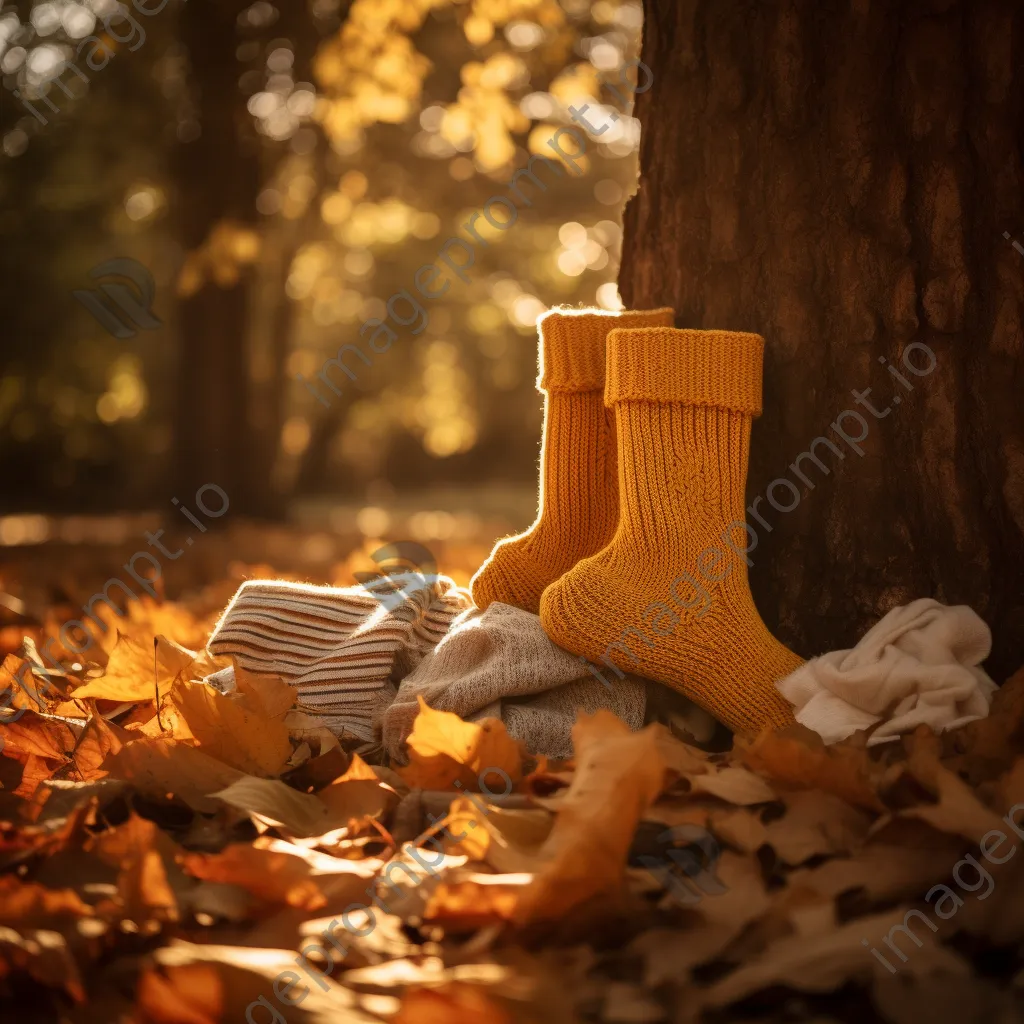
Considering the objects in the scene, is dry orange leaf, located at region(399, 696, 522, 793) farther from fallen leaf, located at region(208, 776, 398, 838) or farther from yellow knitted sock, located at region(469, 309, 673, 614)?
yellow knitted sock, located at region(469, 309, 673, 614)

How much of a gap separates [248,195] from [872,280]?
767 centimetres

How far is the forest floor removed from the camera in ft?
3.08

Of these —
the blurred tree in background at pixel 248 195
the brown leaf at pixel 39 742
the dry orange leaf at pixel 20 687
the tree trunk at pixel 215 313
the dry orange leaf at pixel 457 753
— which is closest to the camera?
the dry orange leaf at pixel 457 753

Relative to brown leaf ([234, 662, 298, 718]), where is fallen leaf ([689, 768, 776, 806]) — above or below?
above

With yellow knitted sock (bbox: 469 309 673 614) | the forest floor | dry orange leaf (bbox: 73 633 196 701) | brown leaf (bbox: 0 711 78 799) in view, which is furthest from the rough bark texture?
brown leaf (bbox: 0 711 78 799)

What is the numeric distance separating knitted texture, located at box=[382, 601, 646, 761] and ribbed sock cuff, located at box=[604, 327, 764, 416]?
469mm

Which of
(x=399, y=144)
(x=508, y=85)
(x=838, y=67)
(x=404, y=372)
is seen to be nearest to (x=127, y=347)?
(x=404, y=372)

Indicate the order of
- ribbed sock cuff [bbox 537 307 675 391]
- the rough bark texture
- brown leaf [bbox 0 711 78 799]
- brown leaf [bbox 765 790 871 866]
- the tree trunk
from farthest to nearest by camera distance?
the tree trunk < ribbed sock cuff [bbox 537 307 675 391] < the rough bark texture < brown leaf [bbox 0 711 78 799] < brown leaf [bbox 765 790 871 866]

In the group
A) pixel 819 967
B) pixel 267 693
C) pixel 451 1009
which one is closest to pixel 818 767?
pixel 819 967

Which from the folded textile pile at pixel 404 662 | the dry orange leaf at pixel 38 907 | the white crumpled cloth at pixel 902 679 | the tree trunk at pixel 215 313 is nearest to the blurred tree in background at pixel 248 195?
the tree trunk at pixel 215 313

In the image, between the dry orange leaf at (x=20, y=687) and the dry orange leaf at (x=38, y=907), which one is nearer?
the dry orange leaf at (x=38, y=907)

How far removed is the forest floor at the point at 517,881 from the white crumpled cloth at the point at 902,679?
6 centimetres

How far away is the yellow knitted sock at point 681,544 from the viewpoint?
1.81 meters

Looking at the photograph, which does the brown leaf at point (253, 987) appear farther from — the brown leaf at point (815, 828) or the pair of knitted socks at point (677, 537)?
the pair of knitted socks at point (677, 537)
